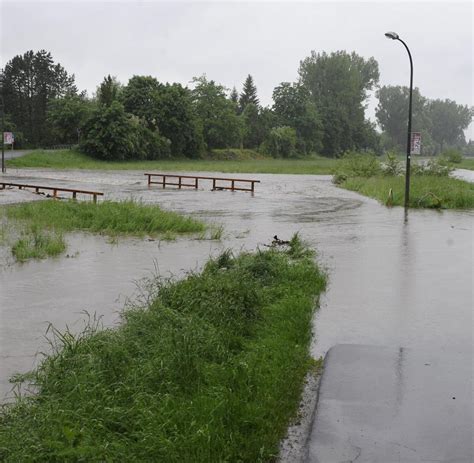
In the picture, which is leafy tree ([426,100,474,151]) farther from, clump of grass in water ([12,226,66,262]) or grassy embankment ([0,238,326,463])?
grassy embankment ([0,238,326,463])

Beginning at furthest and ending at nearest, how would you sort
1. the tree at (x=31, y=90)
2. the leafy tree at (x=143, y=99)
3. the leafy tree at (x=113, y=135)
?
the tree at (x=31, y=90)
the leafy tree at (x=143, y=99)
the leafy tree at (x=113, y=135)

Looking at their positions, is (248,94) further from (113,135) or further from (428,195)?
(428,195)

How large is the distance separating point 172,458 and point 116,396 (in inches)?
38.7

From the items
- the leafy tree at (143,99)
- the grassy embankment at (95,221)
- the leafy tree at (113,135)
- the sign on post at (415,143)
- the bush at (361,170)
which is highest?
the leafy tree at (143,99)

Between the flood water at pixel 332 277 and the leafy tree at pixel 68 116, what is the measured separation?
182 feet

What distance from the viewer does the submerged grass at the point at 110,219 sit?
1589 centimetres

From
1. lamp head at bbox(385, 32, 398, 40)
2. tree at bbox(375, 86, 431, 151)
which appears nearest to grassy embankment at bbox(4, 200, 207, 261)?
lamp head at bbox(385, 32, 398, 40)

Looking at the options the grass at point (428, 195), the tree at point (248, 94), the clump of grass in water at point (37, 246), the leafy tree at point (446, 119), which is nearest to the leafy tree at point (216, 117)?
the tree at point (248, 94)

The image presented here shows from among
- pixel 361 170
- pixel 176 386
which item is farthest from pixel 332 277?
pixel 361 170

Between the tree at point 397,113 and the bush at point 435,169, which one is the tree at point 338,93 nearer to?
the tree at point 397,113

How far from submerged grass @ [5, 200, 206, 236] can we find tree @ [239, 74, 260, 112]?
98.9m

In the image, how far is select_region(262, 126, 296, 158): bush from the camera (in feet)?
296

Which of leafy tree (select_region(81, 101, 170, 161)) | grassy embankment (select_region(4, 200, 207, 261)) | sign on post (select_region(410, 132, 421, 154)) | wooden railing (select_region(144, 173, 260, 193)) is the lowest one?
grassy embankment (select_region(4, 200, 207, 261))

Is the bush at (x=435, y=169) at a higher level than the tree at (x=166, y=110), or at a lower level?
lower
